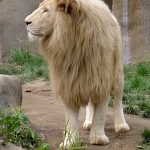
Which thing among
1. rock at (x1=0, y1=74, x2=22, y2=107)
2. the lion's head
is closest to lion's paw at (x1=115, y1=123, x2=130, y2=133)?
rock at (x1=0, y1=74, x2=22, y2=107)

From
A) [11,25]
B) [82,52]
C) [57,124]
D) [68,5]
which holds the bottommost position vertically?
[11,25]

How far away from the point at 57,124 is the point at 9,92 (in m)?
0.68

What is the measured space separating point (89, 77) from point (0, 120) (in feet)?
3.02

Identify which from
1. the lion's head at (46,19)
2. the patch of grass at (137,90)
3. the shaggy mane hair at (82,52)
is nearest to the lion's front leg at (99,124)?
the shaggy mane hair at (82,52)

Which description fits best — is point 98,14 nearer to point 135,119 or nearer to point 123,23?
point 135,119

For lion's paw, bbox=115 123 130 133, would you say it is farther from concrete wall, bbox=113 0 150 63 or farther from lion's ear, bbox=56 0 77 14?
concrete wall, bbox=113 0 150 63

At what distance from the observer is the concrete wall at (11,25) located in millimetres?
10391

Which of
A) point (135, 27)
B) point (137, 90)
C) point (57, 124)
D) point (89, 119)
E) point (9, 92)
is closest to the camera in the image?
point (9, 92)

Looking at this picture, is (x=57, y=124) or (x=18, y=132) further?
(x=57, y=124)

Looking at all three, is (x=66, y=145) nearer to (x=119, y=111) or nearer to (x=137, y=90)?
(x=119, y=111)

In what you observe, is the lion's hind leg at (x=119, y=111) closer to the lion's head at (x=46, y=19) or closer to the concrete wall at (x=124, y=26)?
the lion's head at (x=46, y=19)

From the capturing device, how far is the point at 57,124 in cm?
559

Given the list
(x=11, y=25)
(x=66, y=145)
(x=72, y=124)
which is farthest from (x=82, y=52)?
(x=11, y=25)

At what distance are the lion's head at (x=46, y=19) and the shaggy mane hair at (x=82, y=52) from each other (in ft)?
0.04
